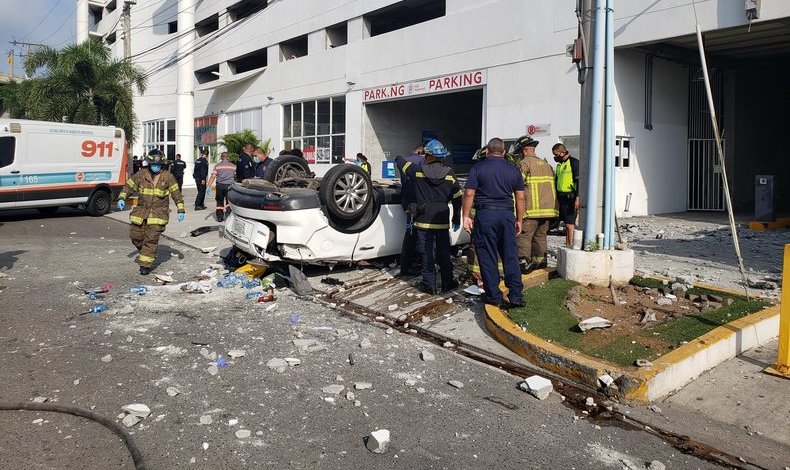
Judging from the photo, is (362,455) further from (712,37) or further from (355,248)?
(712,37)

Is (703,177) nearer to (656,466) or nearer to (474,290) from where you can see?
(474,290)

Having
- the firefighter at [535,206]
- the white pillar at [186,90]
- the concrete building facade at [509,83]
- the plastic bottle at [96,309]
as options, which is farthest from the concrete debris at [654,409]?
the white pillar at [186,90]

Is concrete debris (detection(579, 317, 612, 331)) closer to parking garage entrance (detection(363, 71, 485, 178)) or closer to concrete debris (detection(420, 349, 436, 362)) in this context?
concrete debris (detection(420, 349, 436, 362))

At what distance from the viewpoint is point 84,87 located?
87.9 ft

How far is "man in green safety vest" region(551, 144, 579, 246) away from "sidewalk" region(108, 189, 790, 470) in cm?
213

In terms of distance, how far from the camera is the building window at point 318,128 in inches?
932

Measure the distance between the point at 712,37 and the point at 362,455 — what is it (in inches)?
554

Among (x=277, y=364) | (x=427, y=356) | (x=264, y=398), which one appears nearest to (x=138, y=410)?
(x=264, y=398)

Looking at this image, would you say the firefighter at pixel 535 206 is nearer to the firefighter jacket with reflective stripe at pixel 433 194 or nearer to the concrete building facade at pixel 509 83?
the firefighter jacket with reflective stripe at pixel 433 194

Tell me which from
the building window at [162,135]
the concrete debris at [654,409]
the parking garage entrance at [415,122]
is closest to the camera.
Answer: the concrete debris at [654,409]

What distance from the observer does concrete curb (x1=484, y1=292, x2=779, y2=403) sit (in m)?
4.17

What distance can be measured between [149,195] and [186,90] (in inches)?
1080

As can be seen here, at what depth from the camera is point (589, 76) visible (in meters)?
6.67

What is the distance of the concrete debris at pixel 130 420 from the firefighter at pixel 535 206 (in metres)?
4.82
